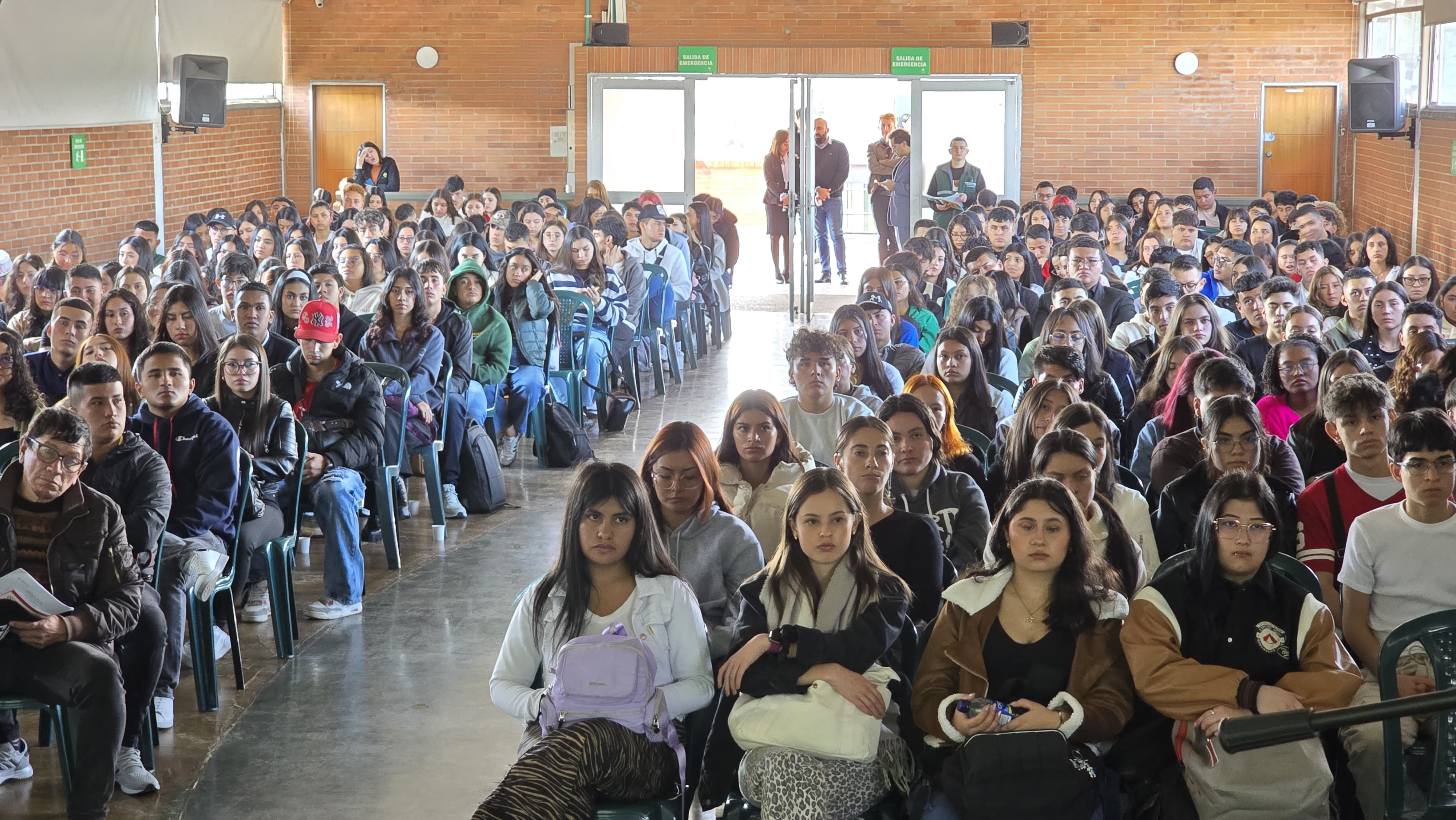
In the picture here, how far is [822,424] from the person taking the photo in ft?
18.1

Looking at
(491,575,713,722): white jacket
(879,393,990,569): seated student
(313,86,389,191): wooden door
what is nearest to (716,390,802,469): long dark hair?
(879,393,990,569): seated student

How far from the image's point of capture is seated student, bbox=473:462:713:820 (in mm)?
3482

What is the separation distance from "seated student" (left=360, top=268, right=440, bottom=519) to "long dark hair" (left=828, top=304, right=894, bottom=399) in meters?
1.93

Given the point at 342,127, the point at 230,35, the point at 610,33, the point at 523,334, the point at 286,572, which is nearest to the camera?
the point at 286,572

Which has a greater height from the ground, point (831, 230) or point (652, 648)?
point (831, 230)

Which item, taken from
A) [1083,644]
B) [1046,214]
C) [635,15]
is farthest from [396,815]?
[635,15]

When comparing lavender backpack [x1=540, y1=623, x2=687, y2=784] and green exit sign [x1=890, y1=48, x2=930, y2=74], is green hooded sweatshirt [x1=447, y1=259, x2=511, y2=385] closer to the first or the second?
lavender backpack [x1=540, y1=623, x2=687, y2=784]

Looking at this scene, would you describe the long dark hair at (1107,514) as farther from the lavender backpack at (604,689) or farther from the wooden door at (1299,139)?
the wooden door at (1299,139)

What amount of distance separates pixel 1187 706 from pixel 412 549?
14.2ft

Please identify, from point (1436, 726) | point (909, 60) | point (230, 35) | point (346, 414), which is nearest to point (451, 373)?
point (346, 414)

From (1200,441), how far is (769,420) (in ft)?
4.67

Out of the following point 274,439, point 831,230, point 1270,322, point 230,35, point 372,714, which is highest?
point 230,35

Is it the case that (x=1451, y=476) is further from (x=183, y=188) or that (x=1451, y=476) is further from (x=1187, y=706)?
(x=183, y=188)

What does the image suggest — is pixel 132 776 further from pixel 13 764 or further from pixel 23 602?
pixel 23 602
